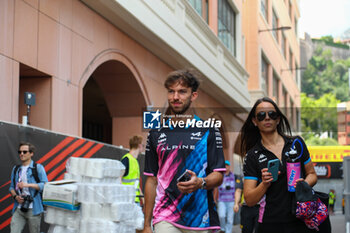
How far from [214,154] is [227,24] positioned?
2107cm

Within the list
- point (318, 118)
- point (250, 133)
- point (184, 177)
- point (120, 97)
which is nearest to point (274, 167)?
point (184, 177)

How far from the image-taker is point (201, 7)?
20.4 m

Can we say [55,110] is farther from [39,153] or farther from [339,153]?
[339,153]

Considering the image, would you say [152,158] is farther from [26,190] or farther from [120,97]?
[120,97]

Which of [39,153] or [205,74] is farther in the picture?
[205,74]

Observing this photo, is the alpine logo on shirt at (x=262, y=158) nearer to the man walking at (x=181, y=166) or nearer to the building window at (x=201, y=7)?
the man walking at (x=181, y=166)

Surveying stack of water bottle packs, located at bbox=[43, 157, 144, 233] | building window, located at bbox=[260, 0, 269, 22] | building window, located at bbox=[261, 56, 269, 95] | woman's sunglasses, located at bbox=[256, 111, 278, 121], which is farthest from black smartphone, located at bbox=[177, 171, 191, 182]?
building window, located at bbox=[260, 0, 269, 22]

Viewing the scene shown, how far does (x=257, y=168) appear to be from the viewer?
4.66 meters

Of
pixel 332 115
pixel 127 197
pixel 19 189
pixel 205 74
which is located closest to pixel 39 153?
pixel 19 189

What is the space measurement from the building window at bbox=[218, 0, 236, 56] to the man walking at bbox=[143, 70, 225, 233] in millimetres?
19076

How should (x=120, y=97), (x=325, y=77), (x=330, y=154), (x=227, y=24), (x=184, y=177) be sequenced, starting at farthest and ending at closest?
(x=325, y=77) < (x=330, y=154) < (x=227, y=24) < (x=120, y=97) < (x=184, y=177)

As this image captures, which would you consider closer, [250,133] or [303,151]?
[303,151]

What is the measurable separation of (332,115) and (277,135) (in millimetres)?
111577

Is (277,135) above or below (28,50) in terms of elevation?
below
